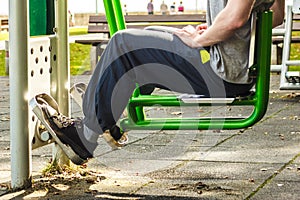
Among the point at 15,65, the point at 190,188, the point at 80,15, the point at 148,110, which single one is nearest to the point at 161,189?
the point at 190,188

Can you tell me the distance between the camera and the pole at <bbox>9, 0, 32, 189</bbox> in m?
4.36

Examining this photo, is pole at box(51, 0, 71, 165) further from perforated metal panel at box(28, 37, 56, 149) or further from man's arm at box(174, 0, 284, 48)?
man's arm at box(174, 0, 284, 48)

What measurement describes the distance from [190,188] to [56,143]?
0.84m

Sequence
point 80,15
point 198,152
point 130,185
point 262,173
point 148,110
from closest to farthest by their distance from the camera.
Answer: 1. point 130,185
2. point 262,173
3. point 198,152
4. point 148,110
5. point 80,15

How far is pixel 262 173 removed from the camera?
4.81 m

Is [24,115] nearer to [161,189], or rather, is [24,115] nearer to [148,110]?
[161,189]

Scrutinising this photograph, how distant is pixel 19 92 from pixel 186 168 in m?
1.18

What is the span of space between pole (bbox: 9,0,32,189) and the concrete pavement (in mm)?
116

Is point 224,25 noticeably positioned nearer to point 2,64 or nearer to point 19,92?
point 19,92

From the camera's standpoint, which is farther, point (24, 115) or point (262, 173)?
point (262, 173)

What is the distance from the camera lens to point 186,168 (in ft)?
16.4

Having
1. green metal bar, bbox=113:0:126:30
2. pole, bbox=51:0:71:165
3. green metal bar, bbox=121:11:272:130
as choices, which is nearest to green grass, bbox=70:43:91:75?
pole, bbox=51:0:71:165

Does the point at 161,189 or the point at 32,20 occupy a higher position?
the point at 32,20

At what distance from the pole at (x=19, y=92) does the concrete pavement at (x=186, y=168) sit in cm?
12
